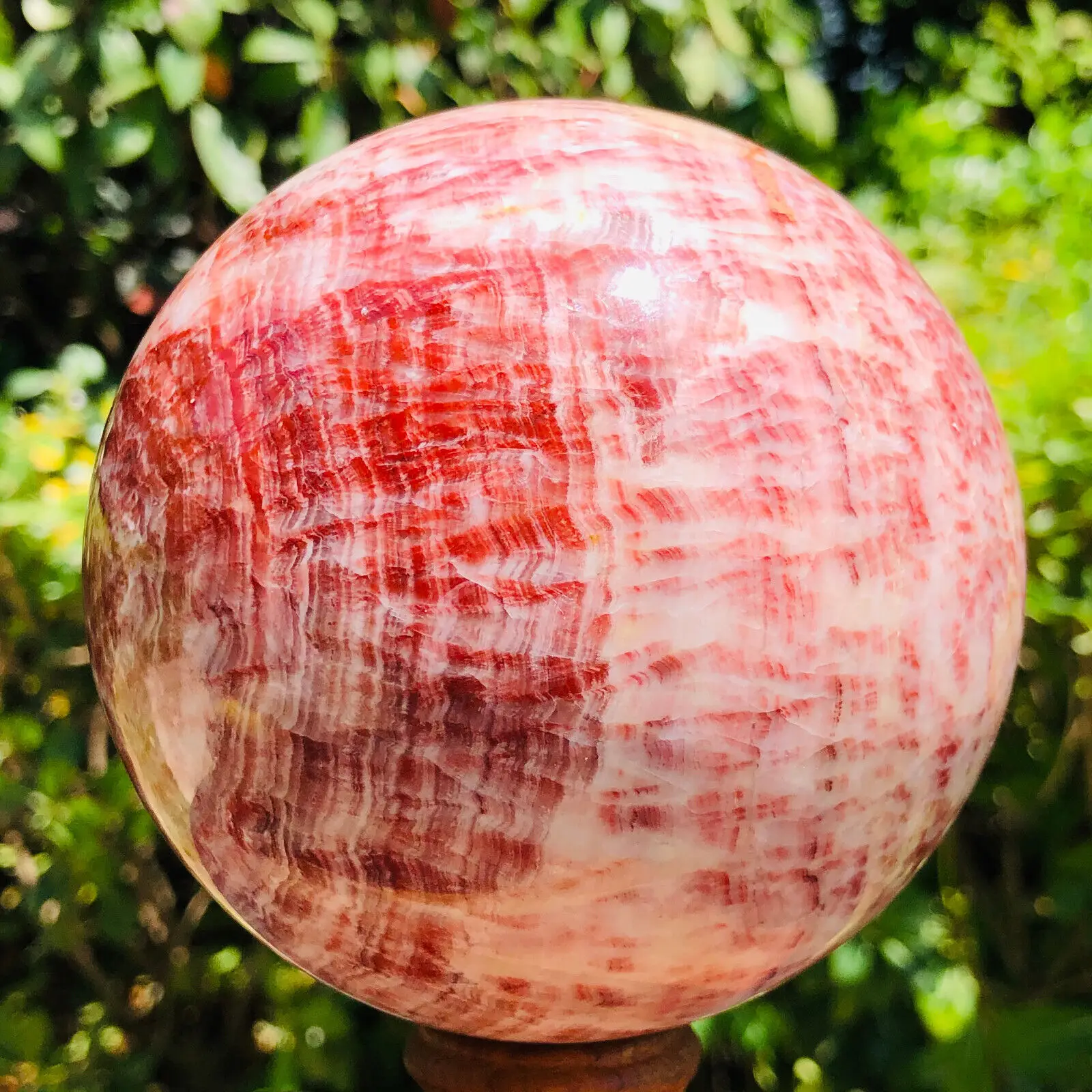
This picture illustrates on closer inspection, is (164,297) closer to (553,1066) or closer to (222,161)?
(222,161)

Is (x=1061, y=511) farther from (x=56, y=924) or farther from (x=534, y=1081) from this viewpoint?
(x=56, y=924)

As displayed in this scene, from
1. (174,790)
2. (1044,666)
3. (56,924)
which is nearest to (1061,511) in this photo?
(1044,666)

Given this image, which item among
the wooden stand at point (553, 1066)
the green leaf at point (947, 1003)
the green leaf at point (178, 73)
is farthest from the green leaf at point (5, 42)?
the green leaf at point (947, 1003)

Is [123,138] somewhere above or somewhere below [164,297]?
above

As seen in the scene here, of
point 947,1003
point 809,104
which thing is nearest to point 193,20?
point 809,104

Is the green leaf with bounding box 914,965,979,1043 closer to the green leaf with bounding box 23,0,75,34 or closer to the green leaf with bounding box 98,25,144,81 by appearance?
the green leaf with bounding box 98,25,144,81

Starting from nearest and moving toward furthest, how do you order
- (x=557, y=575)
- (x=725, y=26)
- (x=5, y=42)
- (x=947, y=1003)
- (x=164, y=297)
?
1. (x=557, y=575)
2. (x=947, y=1003)
3. (x=5, y=42)
4. (x=725, y=26)
5. (x=164, y=297)

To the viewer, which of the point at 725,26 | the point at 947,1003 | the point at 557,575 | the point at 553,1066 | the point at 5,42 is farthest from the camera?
the point at 725,26
